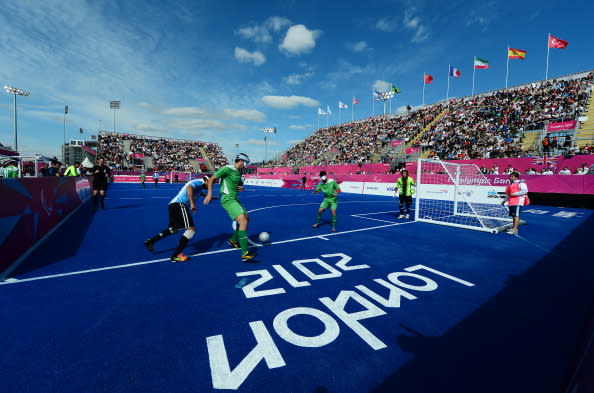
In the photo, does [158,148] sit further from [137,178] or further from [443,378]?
[443,378]

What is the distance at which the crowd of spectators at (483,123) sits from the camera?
26859 mm

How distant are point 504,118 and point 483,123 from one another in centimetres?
203

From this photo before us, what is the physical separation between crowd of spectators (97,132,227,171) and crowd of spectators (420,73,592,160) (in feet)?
168

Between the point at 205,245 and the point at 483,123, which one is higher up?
the point at 483,123

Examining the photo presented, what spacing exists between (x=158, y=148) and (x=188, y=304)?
67926mm

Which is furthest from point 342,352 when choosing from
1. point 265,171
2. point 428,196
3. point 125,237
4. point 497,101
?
point 265,171

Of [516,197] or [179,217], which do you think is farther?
[516,197]

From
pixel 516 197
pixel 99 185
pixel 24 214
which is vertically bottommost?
pixel 24 214

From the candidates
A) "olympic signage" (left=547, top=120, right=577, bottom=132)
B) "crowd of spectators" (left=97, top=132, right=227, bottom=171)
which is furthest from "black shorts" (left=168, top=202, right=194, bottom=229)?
"crowd of spectators" (left=97, top=132, right=227, bottom=171)

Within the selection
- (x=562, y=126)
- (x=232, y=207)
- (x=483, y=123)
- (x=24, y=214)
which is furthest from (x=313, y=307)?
(x=483, y=123)

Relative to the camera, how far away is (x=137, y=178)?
40562 millimetres

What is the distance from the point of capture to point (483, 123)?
105 ft

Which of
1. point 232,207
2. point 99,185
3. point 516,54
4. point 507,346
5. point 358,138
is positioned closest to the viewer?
point 507,346

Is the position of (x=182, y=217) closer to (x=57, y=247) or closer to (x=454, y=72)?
(x=57, y=247)
